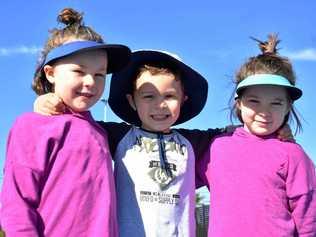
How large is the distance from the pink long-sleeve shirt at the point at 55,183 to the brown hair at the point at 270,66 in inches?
53.4

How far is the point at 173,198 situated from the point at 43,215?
87 centimetres

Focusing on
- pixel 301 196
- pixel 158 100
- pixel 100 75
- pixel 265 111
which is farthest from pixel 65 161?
pixel 301 196

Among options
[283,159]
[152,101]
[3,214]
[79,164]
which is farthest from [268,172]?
[3,214]

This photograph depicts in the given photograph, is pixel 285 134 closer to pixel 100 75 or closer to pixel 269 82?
pixel 269 82

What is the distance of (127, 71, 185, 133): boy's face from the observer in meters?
3.99

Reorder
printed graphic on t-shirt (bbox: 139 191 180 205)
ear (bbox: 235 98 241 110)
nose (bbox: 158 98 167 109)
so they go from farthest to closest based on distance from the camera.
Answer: ear (bbox: 235 98 241 110) → nose (bbox: 158 98 167 109) → printed graphic on t-shirt (bbox: 139 191 180 205)

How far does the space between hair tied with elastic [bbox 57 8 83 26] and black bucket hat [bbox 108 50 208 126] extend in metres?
0.45

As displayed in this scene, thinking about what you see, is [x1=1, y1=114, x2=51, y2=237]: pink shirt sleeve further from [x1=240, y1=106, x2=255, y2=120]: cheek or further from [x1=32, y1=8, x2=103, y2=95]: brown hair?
[x1=240, y1=106, x2=255, y2=120]: cheek

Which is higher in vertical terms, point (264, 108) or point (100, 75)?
point (100, 75)

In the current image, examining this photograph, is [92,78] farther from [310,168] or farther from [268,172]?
[310,168]

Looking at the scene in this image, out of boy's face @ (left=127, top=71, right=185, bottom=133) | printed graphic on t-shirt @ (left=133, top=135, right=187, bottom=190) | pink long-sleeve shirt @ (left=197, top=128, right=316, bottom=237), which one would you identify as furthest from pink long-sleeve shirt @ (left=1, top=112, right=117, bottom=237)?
pink long-sleeve shirt @ (left=197, top=128, right=316, bottom=237)

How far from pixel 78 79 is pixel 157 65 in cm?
71

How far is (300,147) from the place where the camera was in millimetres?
4293

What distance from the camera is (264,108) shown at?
418cm
